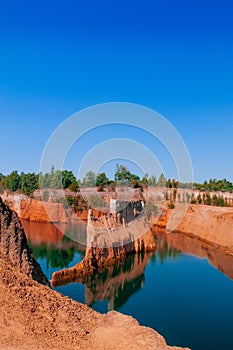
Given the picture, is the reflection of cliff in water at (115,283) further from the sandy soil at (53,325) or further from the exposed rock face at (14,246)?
the sandy soil at (53,325)

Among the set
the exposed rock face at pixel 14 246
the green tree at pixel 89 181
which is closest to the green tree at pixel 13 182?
the green tree at pixel 89 181

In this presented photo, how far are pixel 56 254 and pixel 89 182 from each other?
1587 inches

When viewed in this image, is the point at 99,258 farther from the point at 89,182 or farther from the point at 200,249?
the point at 89,182

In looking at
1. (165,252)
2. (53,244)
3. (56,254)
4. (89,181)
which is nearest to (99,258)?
(56,254)

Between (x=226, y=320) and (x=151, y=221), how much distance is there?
125 feet

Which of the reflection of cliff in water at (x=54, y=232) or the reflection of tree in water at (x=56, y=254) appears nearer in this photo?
the reflection of tree in water at (x=56, y=254)

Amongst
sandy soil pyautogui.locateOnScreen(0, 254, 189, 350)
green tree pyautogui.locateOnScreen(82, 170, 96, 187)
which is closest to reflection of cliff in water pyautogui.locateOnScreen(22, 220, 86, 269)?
green tree pyautogui.locateOnScreen(82, 170, 96, 187)

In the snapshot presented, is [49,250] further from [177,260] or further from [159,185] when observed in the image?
[159,185]

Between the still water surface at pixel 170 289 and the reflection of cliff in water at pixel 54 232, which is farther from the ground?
the reflection of cliff in water at pixel 54 232

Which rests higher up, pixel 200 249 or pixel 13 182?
pixel 13 182

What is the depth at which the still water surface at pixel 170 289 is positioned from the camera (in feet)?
59.0

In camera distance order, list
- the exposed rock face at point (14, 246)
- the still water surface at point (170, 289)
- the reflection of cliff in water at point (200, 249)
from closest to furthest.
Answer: the exposed rock face at point (14, 246) → the still water surface at point (170, 289) → the reflection of cliff in water at point (200, 249)

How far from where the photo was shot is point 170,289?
2531cm

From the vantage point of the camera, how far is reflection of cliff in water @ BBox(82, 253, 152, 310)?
23281 mm
